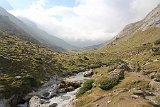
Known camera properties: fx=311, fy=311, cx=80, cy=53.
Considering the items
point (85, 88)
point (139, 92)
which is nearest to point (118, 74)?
point (85, 88)

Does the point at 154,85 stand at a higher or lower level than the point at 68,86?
higher

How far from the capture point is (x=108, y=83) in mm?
69188

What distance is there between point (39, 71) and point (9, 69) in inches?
560

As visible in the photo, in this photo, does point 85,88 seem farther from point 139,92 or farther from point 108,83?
point 139,92

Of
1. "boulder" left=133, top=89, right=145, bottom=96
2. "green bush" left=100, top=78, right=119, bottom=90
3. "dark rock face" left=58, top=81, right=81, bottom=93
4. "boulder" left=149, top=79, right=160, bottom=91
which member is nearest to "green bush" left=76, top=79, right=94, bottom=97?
"green bush" left=100, top=78, right=119, bottom=90

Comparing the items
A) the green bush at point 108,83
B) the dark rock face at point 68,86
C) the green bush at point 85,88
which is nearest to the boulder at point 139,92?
the green bush at point 108,83

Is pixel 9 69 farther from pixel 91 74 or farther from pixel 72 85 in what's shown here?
pixel 91 74

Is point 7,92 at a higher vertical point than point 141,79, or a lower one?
lower

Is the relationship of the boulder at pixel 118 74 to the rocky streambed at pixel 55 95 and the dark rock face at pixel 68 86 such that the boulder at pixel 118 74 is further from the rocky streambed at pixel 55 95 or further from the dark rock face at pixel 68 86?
the dark rock face at pixel 68 86

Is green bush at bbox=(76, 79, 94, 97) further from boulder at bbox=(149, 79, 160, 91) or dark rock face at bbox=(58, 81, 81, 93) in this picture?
boulder at bbox=(149, 79, 160, 91)

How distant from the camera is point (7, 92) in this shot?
259 ft

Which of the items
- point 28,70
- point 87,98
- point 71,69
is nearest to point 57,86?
point 28,70

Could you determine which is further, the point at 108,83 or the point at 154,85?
the point at 108,83

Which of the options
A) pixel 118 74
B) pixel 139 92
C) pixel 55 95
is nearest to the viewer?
pixel 139 92
